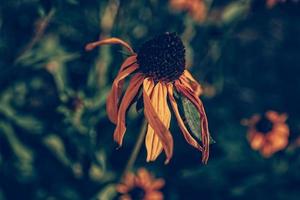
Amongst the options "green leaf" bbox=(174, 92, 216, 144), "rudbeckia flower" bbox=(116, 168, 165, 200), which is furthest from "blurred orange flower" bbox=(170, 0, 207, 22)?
"green leaf" bbox=(174, 92, 216, 144)

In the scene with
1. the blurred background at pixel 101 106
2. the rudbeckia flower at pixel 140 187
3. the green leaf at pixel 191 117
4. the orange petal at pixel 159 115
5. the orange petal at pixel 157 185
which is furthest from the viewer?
the orange petal at pixel 157 185

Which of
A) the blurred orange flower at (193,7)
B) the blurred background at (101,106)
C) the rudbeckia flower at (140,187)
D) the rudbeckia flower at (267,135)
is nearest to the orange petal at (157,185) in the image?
the rudbeckia flower at (140,187)

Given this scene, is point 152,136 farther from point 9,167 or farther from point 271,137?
point 271,137

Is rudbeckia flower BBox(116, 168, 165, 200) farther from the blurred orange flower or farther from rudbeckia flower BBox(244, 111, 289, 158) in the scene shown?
the blurred orange flower

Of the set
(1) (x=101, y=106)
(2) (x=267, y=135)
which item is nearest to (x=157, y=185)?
(1) (x=101, y=106)

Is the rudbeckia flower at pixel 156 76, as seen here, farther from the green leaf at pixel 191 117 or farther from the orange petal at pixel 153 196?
the orange petal at pixel 153 196

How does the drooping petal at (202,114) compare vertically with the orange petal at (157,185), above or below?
above
